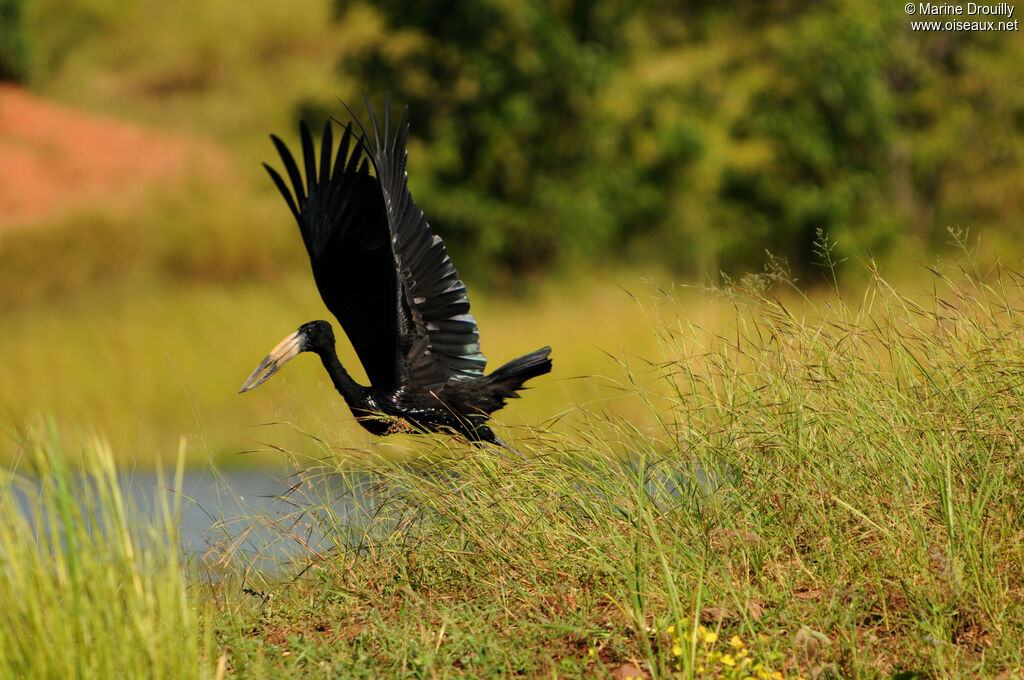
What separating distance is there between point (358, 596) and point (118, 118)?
20394 mm

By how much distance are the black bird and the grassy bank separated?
48.8 inches

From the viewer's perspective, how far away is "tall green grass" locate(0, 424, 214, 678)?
2.75 meters

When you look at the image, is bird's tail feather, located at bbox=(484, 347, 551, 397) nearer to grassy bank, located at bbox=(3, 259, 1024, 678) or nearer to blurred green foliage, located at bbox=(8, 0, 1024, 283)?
grassy bank, located at bbox=(3, 259, 1024, 678)

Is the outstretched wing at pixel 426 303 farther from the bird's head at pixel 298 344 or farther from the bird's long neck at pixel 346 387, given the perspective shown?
the bird's head at pixel 298 344

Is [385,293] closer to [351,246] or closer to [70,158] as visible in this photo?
[351,246]

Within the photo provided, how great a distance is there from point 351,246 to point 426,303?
44 centimetres

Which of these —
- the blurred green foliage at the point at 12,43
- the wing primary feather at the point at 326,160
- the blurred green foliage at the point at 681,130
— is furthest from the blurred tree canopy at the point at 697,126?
the wing primary feather at the point at 326,160

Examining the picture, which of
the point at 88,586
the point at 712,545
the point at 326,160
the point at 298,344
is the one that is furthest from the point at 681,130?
the point at 88,586

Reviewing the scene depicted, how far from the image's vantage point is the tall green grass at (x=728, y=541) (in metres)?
3.12

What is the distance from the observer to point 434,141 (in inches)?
633

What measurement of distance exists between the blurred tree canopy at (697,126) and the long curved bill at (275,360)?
1047 cm

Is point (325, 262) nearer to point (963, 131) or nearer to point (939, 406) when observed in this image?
point (939, 406)

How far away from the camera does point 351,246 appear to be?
539cm

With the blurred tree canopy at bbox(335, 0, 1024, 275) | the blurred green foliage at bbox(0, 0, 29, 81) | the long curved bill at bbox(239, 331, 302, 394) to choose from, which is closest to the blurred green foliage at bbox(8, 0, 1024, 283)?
the blurred tree canopy at bbox(335, 0, 1024, 275)
